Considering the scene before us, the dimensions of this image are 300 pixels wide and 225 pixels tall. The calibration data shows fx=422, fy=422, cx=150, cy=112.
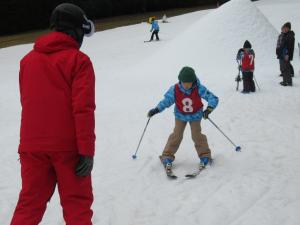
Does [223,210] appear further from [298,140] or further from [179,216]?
[298,140]

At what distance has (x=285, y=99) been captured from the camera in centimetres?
1027

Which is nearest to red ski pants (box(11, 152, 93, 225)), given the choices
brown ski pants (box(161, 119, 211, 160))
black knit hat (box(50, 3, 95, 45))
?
black knit hat (box(50, 3, 95, 45))

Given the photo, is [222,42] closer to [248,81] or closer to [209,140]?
[248,81]

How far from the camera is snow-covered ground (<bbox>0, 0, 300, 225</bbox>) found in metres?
4.79

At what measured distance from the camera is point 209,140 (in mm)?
7457

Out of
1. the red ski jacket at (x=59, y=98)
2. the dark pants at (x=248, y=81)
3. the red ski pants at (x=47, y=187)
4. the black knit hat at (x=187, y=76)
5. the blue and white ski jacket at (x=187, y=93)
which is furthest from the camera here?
the dark pants at (x=248, y=81)

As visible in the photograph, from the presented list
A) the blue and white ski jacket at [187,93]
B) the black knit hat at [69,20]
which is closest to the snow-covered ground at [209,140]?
the blue and white ski jacket at [187,93]

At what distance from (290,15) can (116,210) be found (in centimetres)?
2688

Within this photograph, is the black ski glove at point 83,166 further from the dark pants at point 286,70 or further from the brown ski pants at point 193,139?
the dark pants at point 286,70

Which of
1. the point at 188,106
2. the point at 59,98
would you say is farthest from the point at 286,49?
the point at 59,98

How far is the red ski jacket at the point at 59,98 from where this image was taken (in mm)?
3086

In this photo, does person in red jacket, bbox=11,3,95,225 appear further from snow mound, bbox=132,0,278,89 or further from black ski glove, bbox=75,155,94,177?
snow mound, bbox=132,0,278,89

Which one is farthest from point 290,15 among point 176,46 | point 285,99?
point 285,99

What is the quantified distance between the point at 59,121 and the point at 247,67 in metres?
8.82
